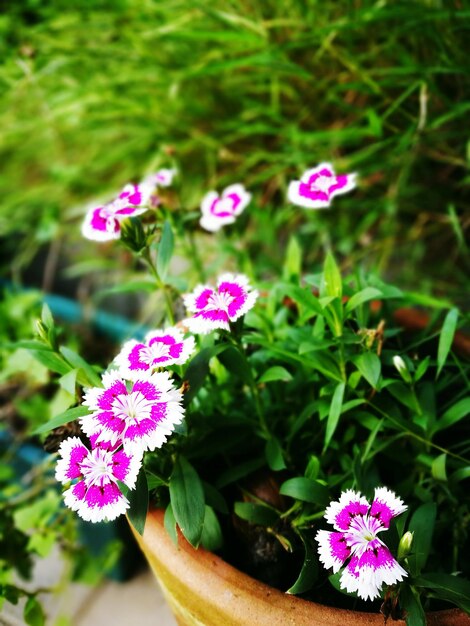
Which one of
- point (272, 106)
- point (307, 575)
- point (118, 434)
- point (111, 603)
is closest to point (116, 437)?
point (118, 434)

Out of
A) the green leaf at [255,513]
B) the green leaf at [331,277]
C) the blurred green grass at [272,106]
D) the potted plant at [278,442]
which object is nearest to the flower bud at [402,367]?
the potted plant at [278,442]

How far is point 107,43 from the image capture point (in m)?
1.23

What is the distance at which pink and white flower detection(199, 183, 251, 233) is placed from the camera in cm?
72

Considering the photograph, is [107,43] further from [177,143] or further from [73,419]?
[73,419]

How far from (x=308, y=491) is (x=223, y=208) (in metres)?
0.37

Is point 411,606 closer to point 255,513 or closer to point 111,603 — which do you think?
point 255,513

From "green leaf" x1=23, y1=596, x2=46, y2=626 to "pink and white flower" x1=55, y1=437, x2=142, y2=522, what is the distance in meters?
0.29

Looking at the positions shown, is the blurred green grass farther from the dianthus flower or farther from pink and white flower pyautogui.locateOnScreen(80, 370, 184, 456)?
pink and white flower pyautogui.locateOnScreen(80, 370, 184, 456)

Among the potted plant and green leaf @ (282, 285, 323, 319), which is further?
Answer: green leaf @ (282, 285, 323, 319)

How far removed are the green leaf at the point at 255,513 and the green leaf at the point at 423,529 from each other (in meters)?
0.14

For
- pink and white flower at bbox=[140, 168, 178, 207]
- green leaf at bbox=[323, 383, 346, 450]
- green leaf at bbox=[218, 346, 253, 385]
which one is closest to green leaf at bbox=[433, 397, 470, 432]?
green leaf at bbox=[323, 383, 346, 450]

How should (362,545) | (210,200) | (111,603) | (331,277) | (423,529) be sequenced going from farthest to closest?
(111,603) → (210,200) → (331,277) → (423,529) → (362,545)

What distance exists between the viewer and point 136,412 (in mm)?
467

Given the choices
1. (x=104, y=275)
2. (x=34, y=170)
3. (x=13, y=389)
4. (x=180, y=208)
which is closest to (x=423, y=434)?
(x=180, y=208)
